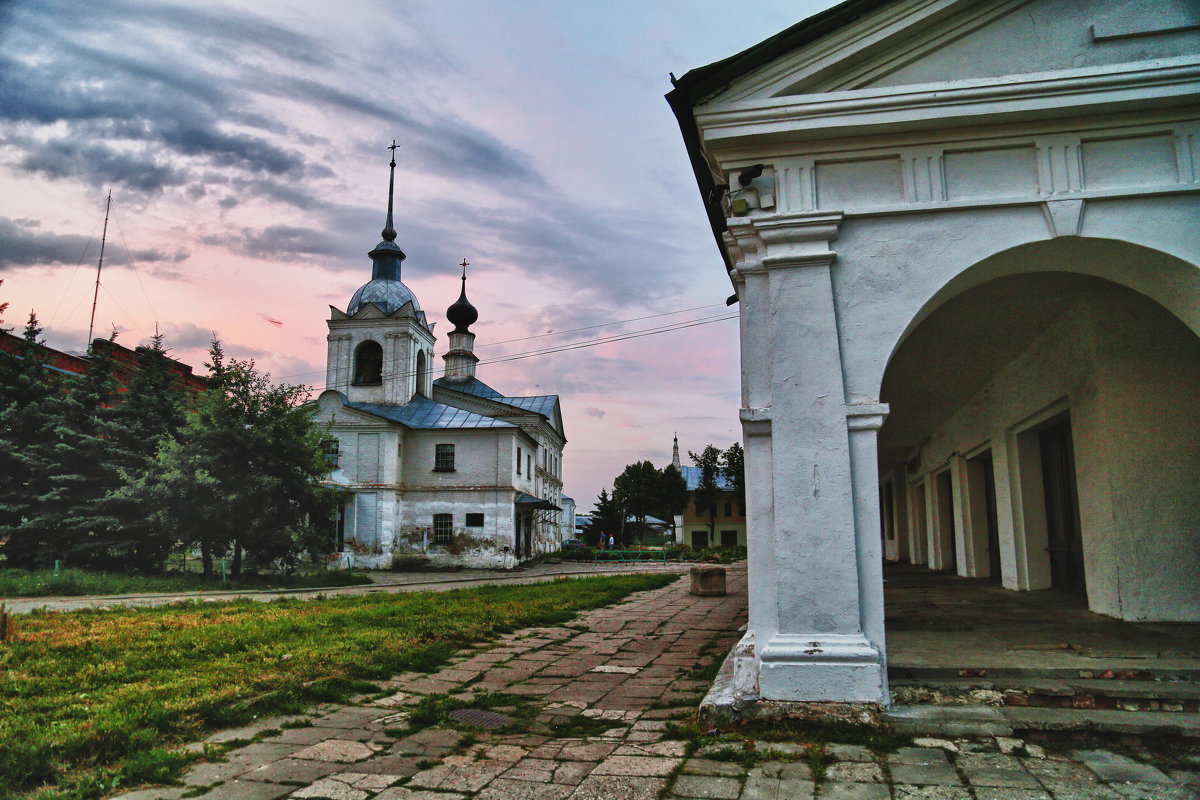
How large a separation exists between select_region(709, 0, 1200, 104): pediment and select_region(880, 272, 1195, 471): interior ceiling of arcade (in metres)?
1.61

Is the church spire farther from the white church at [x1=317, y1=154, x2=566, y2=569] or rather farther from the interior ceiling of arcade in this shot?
the interior ceiling of arcade

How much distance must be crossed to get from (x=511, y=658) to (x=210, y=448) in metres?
13.7

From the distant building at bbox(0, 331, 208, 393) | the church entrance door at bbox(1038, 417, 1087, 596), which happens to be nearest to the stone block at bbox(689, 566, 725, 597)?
the church entrance door at bbox(1038, 417, 1087, 596)

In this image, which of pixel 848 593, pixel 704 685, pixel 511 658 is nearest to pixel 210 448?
pixel 511 658

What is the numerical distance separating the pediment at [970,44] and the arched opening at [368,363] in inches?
1232

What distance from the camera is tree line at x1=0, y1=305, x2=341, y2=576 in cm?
1797

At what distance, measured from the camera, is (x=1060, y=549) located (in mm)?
8570

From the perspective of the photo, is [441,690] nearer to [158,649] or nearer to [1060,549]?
[158,649]

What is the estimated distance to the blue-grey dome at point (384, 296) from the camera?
34947mm

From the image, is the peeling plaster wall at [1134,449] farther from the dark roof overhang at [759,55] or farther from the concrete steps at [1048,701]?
the dark roof overhang at [759,55]

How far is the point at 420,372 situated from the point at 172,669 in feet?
101

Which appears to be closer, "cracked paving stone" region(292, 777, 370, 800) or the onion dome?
"cracked paving stone" region(292, 777, 370, 800)

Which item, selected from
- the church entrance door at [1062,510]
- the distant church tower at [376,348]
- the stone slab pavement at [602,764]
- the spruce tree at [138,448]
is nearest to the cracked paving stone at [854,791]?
the stone slab pavement at [602,764]

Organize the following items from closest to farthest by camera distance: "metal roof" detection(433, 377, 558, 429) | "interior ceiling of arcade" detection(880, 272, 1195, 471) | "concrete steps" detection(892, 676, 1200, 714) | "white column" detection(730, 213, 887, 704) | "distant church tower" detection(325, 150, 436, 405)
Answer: "concrete steps" detection(892, 676, 1200, 714)
"white column" detection(730, 213, 887, 704)
"interior ceiling of arcade" detection(880, 272, 1195, 471)
"distant church tower" detection(325, 150, 436, 405)
"metal roof" detection(433, 377, 558, 429)
